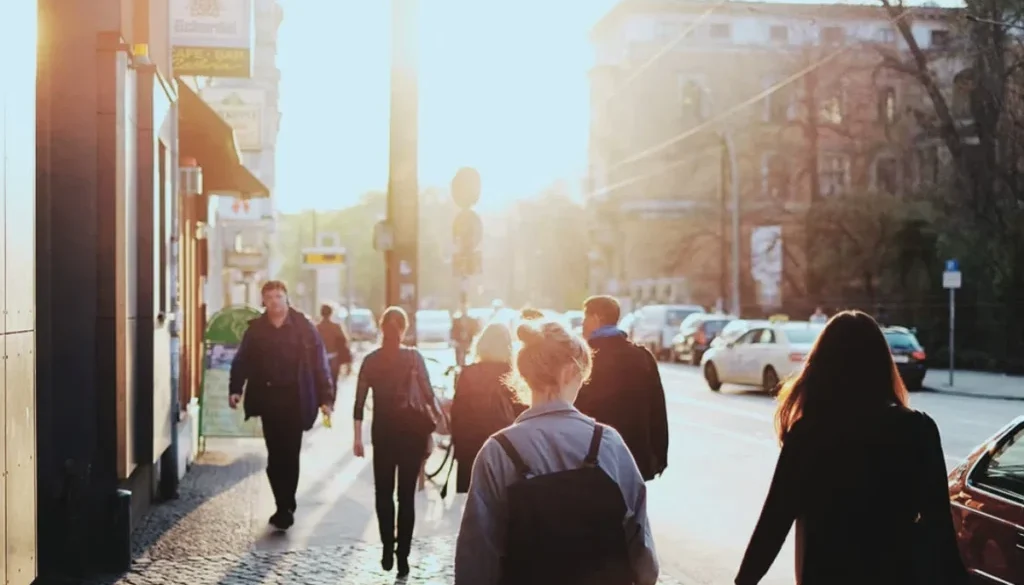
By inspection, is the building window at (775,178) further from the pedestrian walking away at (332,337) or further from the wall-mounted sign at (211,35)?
the wall-mounted sign at (211,35)

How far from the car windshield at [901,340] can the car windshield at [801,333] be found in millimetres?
1838

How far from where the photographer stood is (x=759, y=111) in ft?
221

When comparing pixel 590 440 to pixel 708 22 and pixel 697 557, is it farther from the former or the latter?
pixel 708 22

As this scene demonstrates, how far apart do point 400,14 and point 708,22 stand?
206 feet

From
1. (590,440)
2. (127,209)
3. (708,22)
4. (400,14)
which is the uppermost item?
(708,22)

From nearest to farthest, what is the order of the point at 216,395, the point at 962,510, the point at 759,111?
1. the point at 962,510
2. the point at 216,395
3. the point at 759,111

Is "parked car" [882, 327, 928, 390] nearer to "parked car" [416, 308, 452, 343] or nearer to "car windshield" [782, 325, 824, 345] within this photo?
"car windshield" [782, 325, 824, 345]

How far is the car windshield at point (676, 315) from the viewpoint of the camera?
46.8 m

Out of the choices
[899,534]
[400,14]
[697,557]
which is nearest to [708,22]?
[400,14]

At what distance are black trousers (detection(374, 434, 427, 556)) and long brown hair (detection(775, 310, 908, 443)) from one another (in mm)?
4297

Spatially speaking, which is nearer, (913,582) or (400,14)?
(913,582)

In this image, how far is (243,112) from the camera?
2236 centimetres

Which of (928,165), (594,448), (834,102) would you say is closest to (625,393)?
(594,448)

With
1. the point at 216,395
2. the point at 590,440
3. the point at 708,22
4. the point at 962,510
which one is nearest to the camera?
the point at 590,440
